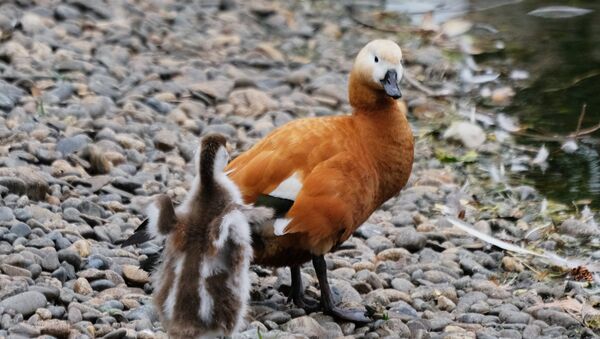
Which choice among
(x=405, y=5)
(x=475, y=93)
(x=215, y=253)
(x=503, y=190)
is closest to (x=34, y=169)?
(x=215, y=253)

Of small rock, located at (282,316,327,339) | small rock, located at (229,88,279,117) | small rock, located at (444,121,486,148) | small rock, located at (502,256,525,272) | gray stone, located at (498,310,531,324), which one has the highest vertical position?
small rock, located at (282,316,327,339)

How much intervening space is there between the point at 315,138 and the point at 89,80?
3743 mm

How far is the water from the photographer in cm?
871

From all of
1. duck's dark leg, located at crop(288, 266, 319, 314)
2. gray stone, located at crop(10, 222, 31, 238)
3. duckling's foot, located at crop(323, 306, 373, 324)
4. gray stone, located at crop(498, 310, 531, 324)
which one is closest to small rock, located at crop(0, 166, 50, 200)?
gray stone, located at crop(10, 222, 31, 238)

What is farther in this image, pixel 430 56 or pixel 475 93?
pixel 430 56

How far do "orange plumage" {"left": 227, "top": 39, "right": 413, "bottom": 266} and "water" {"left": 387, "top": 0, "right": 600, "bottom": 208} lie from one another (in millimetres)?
2717

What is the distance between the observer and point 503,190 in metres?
8.37

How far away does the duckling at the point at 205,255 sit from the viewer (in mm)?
4738

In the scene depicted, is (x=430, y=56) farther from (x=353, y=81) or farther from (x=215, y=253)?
(x=215, y=253)

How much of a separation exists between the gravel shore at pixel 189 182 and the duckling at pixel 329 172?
36 cm

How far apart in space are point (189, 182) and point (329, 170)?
2.12 m

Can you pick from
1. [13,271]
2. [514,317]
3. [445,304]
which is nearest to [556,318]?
[514,317]

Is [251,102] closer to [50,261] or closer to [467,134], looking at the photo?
[467,134]

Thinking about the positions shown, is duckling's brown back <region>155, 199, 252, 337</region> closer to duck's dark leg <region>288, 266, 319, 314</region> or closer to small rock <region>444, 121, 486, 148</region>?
duck's dark leg <region>288, 266, 319, 314</region>
